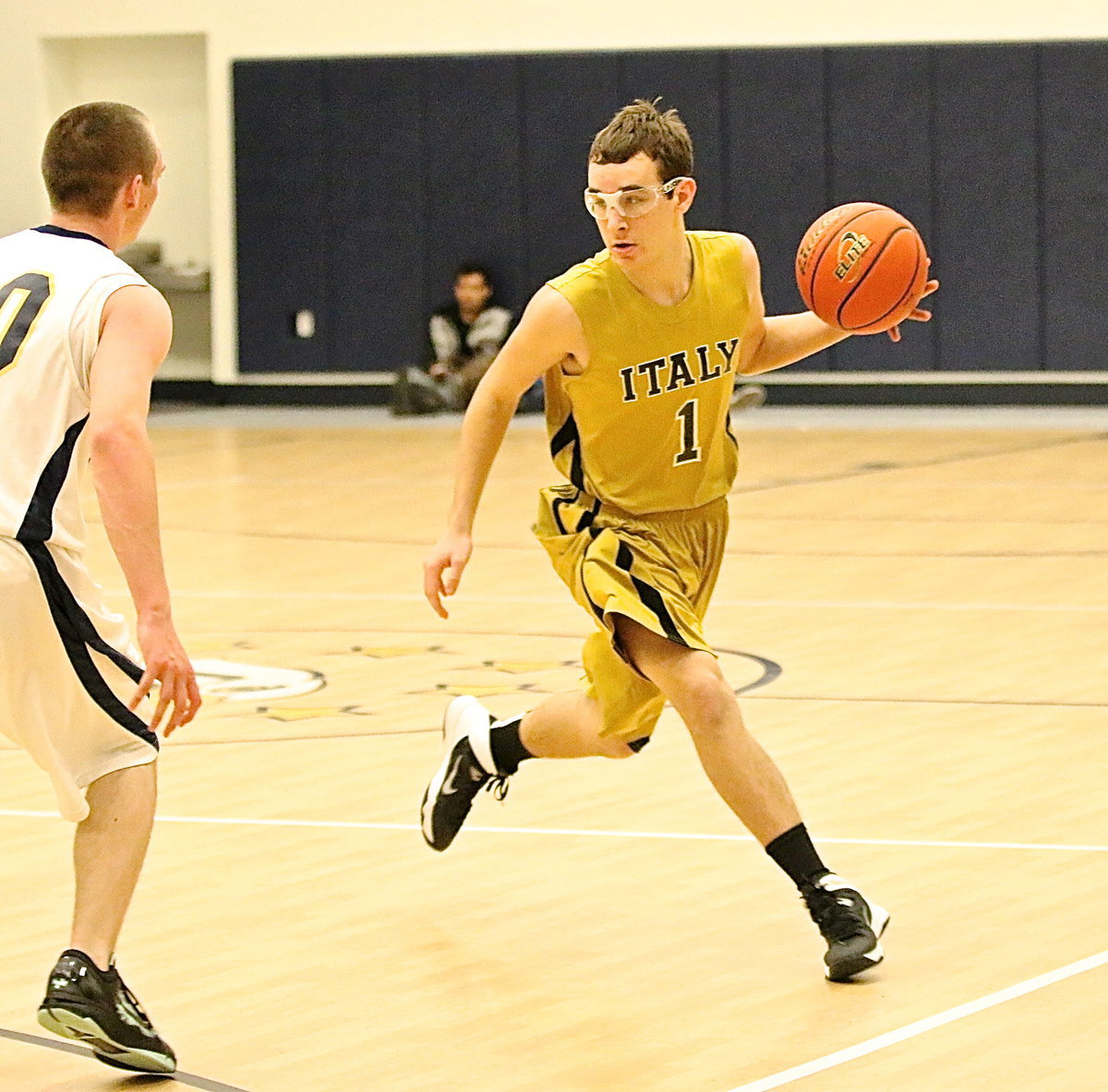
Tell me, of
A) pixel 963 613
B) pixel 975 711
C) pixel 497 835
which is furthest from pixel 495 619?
pixel 497 835

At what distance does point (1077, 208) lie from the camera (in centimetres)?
1655

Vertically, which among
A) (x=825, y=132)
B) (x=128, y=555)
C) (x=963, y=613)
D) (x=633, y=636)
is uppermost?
(x=825, y=132)

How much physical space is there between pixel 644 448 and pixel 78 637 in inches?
50.2

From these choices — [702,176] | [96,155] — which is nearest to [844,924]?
[96,155]

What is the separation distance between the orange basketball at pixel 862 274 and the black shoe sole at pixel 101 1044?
198 cm

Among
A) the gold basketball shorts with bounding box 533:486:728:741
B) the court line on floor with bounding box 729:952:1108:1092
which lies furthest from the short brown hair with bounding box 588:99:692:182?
the court line on floor with bounding box 729:952:1108:1092

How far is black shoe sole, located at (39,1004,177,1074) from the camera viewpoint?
3371mm

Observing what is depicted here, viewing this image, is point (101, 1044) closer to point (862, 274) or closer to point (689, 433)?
point (689, 433)

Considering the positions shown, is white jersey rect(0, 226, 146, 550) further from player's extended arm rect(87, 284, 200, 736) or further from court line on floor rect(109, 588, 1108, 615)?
court line on floor rect(109, 588, 1108, 615)

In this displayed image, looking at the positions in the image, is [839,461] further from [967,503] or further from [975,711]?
[975,711]

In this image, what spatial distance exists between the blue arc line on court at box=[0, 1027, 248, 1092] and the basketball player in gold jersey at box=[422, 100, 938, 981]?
99 cm

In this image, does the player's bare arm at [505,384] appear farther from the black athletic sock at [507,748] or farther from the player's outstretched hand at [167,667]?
the player's outstretched hand at [167,667]

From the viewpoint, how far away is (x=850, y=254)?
178 inches

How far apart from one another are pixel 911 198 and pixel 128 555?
555 inches
